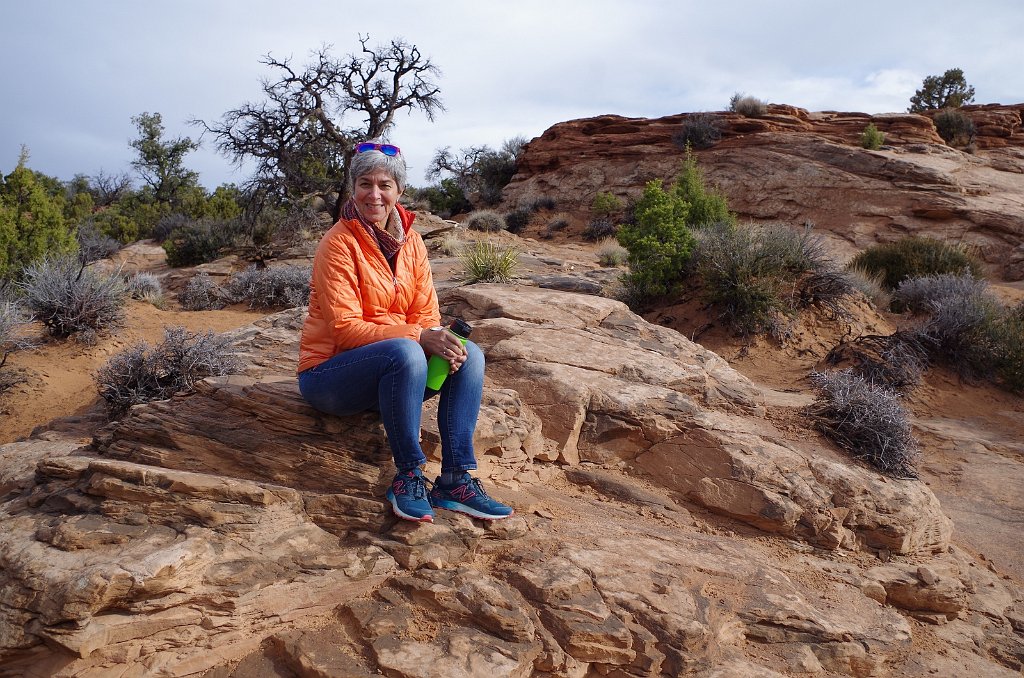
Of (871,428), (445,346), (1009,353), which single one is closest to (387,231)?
(445,346)

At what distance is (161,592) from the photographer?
2.33 metres

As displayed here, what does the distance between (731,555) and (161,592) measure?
272cm

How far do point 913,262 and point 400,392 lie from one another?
44.1 ft

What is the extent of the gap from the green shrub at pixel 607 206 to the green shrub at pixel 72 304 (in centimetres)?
1648

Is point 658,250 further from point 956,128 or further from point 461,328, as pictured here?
point 956,128

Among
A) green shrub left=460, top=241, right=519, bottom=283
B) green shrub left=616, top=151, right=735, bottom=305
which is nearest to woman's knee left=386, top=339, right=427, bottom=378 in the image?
green shrub left=460, top=241, right=519, bottom=283

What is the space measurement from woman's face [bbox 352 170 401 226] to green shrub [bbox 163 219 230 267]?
14473mm

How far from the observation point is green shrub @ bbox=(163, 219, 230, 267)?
1612 centimetres

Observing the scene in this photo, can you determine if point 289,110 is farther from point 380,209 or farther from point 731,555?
point 731,555

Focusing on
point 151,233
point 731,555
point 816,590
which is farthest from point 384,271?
point 151,233

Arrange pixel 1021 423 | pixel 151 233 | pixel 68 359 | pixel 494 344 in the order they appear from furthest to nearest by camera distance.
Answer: pixel 151 233
pixel 1021 423
pixel 68 359
pixel 494 344

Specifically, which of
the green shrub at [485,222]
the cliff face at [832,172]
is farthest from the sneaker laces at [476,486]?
the green shrub at [485,222]

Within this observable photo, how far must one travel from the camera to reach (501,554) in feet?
9.80

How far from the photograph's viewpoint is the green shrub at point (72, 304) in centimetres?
718
